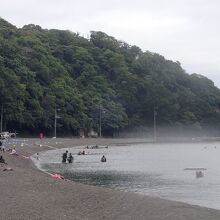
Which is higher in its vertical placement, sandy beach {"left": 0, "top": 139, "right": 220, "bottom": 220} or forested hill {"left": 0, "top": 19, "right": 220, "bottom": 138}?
forested hill {"left": 0, "top": 19, "right": 220, "bottom": 138}

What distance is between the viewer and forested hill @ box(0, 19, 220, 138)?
373 feet

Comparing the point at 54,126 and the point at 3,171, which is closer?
the point at 3,171

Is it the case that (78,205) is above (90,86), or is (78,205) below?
below

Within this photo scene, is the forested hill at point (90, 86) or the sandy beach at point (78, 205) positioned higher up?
the forested hill at point (90, 86)

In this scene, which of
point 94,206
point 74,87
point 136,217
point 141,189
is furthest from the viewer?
point 74,87

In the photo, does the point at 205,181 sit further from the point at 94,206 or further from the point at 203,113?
the point at 203,113

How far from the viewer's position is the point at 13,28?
14088 centimetres

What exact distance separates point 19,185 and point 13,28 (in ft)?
388

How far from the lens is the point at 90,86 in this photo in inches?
5906

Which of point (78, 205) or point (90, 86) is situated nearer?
point (78, 205)

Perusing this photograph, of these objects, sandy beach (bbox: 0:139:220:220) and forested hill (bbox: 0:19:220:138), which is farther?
forested hill (bbox: 0:19:220:138)

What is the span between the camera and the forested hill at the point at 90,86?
114 meters

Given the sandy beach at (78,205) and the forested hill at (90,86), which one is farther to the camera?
the forested hill at (90,86)

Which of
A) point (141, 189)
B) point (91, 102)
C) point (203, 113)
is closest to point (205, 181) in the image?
point (141, 189)
